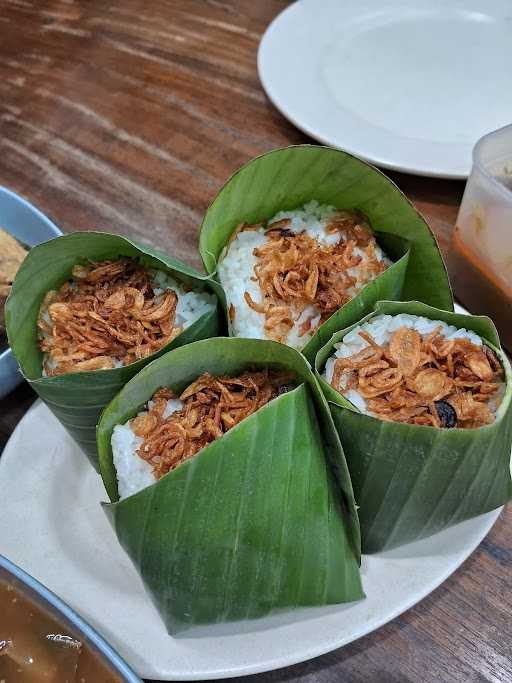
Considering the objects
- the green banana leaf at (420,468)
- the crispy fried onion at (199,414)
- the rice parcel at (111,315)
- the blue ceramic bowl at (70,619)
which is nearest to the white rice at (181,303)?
the rice parcel at (111,315)

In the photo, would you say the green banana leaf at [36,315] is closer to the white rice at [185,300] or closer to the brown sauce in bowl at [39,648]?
the white rice at [185,300]

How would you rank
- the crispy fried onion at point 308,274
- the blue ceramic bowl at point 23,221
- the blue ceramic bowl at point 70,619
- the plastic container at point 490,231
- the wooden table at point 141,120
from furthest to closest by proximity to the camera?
the wooden table at point 141,120, the blue ceramic bowl at point 23,221, the plastic container at point 490,231, the crispy fried onion at point 308,274, the blue ceramic bowl at point 70,619

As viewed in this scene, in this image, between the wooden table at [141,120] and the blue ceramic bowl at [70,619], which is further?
the wooden table at [141,120]

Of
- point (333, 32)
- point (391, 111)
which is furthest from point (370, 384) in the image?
point (333, 32)

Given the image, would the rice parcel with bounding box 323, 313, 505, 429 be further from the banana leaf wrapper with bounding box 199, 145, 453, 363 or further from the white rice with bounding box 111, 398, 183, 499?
the white rice with bounding box 111, 398, 183, 499

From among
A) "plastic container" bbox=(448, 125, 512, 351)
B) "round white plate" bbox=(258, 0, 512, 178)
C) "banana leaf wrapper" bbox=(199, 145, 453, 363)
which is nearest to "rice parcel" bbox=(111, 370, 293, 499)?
"banana leaf wrapper" bbox=(199, 145, 453, 363)

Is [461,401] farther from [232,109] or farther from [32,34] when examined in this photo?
[32,34]
